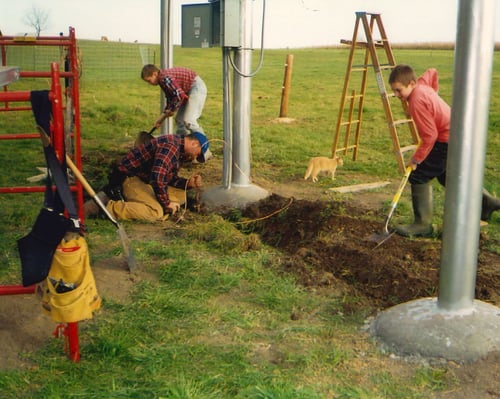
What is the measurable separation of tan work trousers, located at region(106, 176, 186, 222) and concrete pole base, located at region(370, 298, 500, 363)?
336cm

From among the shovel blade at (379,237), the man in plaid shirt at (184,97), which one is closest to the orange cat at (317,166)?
the man in plaid shirt at (184,97)

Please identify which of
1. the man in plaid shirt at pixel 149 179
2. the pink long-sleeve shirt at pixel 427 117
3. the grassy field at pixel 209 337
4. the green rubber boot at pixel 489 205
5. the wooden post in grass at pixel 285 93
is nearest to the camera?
the grassy field at pixel 209 337

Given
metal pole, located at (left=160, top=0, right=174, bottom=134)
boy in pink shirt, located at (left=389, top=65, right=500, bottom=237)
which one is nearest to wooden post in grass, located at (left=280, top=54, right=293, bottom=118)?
metal pole, located at (left=160, top=0, right=174, bottom=134)

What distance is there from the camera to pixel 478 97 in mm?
3641

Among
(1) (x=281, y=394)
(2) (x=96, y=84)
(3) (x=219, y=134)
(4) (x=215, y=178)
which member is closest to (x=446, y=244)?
(1) (x=281, y=394)

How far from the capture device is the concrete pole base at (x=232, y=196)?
718 cm

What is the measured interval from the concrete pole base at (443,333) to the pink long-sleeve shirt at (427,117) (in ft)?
7.19

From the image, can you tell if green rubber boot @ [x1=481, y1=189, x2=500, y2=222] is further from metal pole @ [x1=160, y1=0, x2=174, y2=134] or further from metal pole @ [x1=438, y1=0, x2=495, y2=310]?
metal pole @ [x1=160, y1=0, x2=174, y2=134]

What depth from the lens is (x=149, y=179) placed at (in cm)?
708

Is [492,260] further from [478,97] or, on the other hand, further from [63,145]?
[63,145]

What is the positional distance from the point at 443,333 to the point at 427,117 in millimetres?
2575

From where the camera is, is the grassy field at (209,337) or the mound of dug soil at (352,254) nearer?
the grassy field at (209,337)

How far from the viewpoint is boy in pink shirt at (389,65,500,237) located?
5.90m

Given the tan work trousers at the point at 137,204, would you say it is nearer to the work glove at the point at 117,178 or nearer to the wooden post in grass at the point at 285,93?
the work glove at the point at 117,178
